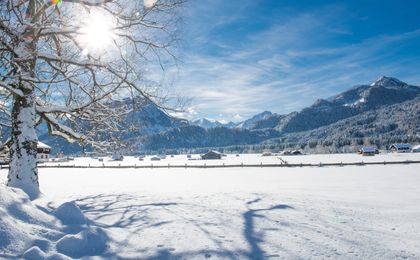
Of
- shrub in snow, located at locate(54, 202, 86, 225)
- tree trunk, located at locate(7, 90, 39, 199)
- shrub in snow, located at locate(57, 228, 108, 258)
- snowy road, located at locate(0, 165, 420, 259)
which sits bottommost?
snowy road, located at locate(0, 165, 420, 259)

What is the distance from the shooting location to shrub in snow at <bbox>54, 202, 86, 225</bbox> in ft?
19.5

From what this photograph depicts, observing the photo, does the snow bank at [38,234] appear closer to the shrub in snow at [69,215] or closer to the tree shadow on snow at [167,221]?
the shrub in snow at [69,215]

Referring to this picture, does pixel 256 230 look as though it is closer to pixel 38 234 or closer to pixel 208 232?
pixel 208 232

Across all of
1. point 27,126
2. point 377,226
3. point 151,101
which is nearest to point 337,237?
point 377,226

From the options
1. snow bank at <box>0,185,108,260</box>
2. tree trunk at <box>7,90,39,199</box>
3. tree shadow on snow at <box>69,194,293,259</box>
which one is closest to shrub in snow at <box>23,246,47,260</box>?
snow bank at <box>0,185,108,260</box>

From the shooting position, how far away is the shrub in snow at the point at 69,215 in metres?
5.93

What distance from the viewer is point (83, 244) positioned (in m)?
4.83

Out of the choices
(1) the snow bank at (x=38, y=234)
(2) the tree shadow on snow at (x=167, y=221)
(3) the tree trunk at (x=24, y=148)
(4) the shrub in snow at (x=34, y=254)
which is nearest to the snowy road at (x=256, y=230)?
(2) the tree shadow on snow at (x=167, y=221)

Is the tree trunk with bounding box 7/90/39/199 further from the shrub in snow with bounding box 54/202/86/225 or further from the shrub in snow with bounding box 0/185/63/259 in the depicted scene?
the shrub in snow with bounding box 0/185/63/259

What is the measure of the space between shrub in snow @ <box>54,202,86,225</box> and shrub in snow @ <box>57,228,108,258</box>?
0.91 m

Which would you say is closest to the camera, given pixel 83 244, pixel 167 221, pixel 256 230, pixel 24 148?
pixel 83 244

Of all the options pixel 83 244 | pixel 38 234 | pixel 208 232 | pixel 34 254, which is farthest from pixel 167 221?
pixel 34 254

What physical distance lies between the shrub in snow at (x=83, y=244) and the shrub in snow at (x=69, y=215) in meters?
0.91

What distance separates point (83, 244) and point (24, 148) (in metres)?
→ 6.34
